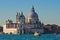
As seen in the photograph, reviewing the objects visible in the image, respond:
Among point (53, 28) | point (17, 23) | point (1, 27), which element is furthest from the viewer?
point (1, 27)

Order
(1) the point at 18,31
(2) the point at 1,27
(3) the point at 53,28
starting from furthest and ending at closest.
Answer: (2) the point at 1,27 < (3) the point at 53,28 < (1) the point at 18,31

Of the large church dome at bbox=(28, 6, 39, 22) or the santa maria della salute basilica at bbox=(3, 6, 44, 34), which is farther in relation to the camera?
the large church dome at bbox=(28, 6, 39, 22)

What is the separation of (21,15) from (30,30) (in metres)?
6.21

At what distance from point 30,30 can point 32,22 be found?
3.77 meters

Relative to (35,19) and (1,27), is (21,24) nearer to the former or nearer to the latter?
(35,19)

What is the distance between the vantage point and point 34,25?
99250mm

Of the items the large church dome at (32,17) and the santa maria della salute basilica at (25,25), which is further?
the large church dome at (32,17)

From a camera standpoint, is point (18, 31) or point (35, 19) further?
point (35, 19)

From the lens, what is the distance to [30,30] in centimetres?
9794

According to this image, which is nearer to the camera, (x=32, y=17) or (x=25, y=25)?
(x=25, y=25)

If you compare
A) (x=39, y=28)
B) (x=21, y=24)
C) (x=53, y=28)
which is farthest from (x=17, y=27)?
(x=53, y=28)

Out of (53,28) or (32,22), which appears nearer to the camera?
(32,22)

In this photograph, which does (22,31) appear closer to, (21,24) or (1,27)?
(21,24)

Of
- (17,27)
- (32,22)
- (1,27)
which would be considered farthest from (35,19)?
(1,27)
